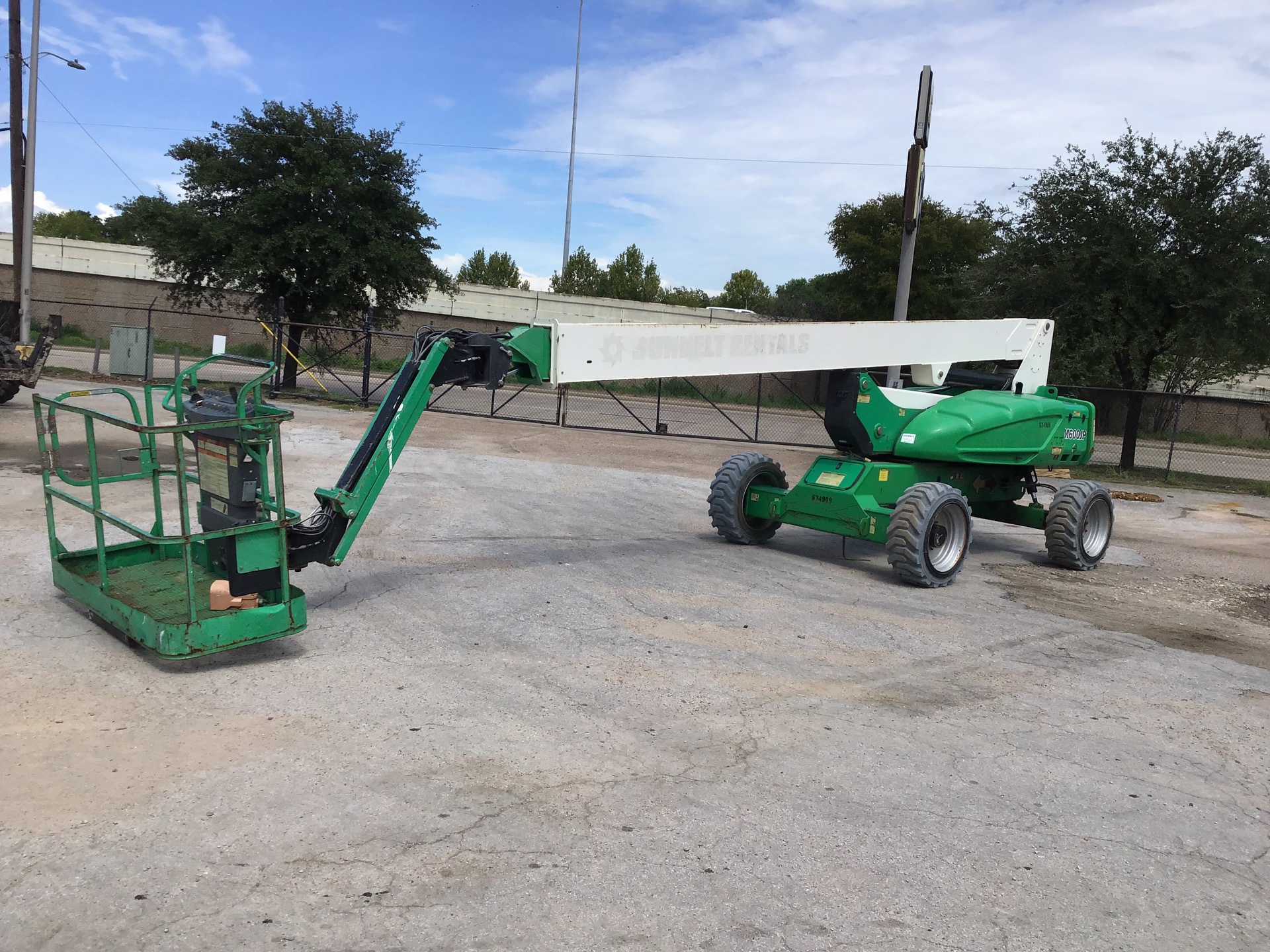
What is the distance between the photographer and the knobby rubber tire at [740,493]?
10.7 metres

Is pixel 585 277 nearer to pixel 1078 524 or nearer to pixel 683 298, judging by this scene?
pixel 683 298

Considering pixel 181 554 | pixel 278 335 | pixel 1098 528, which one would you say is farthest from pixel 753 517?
pixel 278 335

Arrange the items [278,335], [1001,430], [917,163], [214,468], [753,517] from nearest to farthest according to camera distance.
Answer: [214,468]
[1001,430]
[753,517]
[917,163]
[278,335]

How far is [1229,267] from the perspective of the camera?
764 inches

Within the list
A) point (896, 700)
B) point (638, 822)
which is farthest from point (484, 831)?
point (896, 700)

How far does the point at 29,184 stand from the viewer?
25.2 meters

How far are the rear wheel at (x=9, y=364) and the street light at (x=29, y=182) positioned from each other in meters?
6.35

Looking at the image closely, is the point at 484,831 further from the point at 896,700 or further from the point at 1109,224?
the point at 1109,224

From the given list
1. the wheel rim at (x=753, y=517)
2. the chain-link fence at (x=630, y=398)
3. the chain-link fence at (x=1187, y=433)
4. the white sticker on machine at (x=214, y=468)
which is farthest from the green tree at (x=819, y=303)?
the white sticker on machine at (x=214, y=468)

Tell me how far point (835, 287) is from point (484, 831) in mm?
49496

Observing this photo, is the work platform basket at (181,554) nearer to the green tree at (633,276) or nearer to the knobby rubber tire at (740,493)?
the knobby rubber tire at (740,493)

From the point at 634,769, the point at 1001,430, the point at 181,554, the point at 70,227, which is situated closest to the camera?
the point at 634,769

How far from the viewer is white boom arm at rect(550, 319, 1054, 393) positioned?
787cm

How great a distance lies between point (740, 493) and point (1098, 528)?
4.10m
